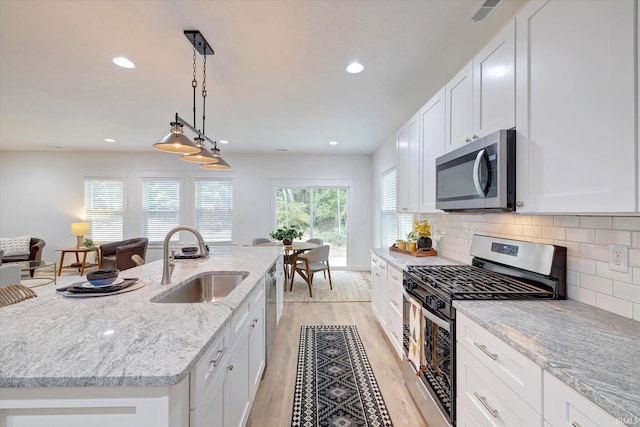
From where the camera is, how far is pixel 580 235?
1.35 m

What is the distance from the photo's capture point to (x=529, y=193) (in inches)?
49.4

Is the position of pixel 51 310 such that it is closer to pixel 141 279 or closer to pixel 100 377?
pixel 141 279

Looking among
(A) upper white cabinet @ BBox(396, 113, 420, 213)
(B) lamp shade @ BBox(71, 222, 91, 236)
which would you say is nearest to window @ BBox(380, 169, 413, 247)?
(A) upper white cabinet @ BBox(396, 113, 420, 213)

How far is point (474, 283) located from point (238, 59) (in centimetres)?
242

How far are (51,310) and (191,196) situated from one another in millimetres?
5128

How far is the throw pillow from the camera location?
5.24 meters

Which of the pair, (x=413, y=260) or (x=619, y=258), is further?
(x=413, y=260)

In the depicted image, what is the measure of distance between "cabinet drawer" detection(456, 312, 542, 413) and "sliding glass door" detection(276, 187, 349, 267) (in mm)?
4874

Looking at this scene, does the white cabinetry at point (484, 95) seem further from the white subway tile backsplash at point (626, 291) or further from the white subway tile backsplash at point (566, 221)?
the white subway tile backsplash at point (626, 291)

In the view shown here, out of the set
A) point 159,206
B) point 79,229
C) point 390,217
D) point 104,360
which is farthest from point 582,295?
point 79,229

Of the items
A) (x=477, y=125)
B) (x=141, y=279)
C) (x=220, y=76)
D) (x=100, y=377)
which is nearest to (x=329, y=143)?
(x=220, y=76)

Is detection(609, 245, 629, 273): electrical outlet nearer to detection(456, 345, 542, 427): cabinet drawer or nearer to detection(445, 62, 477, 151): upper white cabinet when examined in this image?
detection(456, 345, 542, 427): cabinet drawer

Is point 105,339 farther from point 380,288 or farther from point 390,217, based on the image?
point 390,217

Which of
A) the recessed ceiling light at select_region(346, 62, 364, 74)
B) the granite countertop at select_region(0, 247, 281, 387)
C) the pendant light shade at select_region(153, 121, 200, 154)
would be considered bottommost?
the granite countertop at select_region(0, 247, 281, 387)
